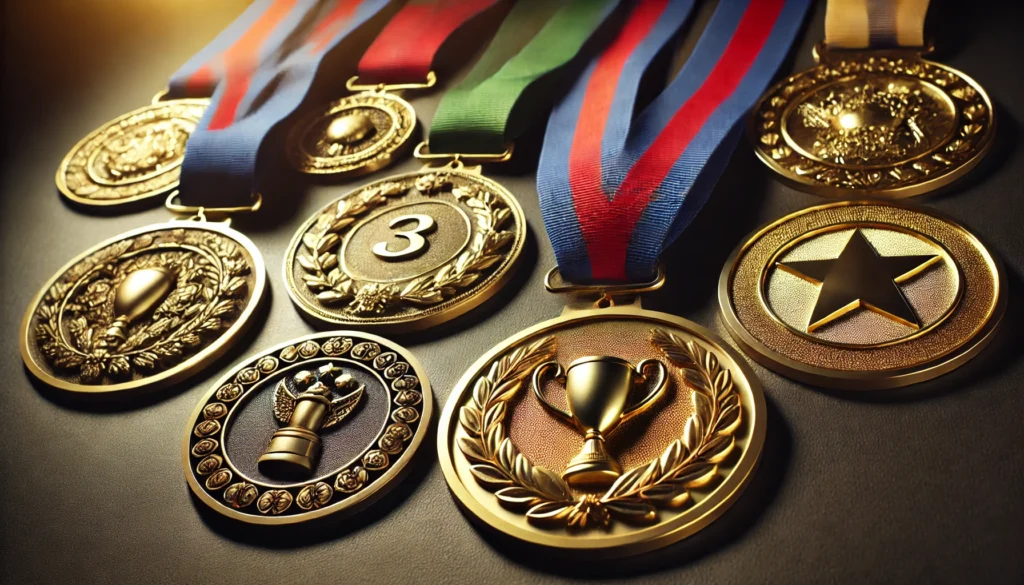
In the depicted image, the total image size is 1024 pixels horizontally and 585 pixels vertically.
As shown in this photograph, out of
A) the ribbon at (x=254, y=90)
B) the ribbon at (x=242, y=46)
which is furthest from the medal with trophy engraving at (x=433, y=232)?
the ribbon at (x=242, y=46)

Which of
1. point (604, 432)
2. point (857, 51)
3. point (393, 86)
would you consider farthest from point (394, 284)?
point (857, 51)

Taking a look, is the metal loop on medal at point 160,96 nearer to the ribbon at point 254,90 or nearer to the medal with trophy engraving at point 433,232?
the ribbon at point 254,90

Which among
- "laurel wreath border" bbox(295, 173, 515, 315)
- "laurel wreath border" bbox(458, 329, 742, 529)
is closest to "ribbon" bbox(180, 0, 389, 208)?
"laurel wreath border" bbox(295, 173, 515, 315)

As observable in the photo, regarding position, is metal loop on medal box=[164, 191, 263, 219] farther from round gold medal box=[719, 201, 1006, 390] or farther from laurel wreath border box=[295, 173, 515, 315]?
round gold medal box=[719, 201, 1006, 390]

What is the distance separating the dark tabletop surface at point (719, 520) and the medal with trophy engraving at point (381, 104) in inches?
3.7

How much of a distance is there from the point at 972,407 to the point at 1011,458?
10 cm

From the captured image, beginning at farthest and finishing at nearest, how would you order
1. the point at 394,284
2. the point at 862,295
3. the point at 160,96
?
the point at 160,96 < the point at 394,284 < the point at 862,295

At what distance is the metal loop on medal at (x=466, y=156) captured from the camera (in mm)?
2076

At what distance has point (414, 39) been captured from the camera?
2.51 metres

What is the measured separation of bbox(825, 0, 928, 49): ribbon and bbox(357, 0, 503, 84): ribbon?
3.37 feet

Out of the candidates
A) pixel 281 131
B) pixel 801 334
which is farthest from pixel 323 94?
pixel 801 334

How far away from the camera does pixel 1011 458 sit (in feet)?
4.10

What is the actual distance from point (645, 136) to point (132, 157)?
4.47 feet

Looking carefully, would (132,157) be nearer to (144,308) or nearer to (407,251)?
(144,308)
